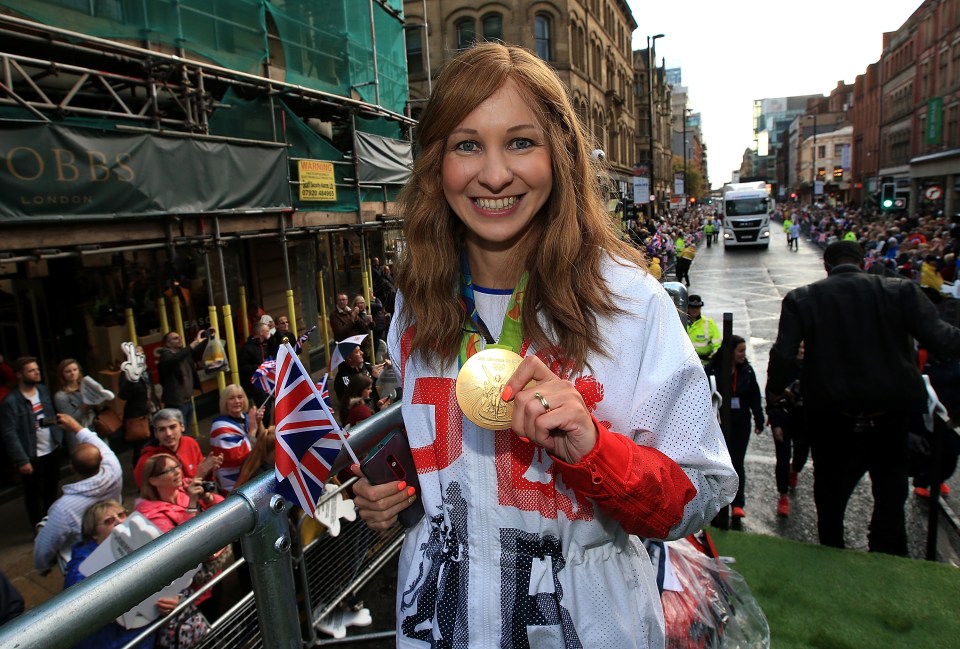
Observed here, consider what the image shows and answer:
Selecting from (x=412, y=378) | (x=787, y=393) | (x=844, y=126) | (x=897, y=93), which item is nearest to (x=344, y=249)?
(x=787, y=393)

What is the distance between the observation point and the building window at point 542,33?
1285 inches

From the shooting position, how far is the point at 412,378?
1.60 meters

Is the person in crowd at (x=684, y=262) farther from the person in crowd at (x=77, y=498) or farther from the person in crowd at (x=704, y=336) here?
the person in crowd at (x=77, y=498)

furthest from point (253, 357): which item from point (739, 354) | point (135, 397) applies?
point (739, 354)

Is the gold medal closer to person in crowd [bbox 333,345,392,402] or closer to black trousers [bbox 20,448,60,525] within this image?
person in crowd [bbox 333,345,392,402]

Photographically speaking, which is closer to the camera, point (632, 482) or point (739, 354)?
point (632, 482)

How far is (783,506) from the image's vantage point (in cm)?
569

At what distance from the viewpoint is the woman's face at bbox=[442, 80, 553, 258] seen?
1486 mm

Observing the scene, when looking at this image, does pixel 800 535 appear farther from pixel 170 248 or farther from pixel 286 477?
pixel 170 248

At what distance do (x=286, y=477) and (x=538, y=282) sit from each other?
30.8 inches

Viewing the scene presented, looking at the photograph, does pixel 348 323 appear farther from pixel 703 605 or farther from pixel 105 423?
pixel 703 605

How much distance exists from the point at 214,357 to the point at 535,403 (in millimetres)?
7864

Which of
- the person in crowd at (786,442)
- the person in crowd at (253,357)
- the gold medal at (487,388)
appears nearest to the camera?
the gold medal at (487,388)

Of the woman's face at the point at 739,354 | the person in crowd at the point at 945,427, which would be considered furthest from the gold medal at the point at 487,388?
→ the woman's face at the point at 739,354
